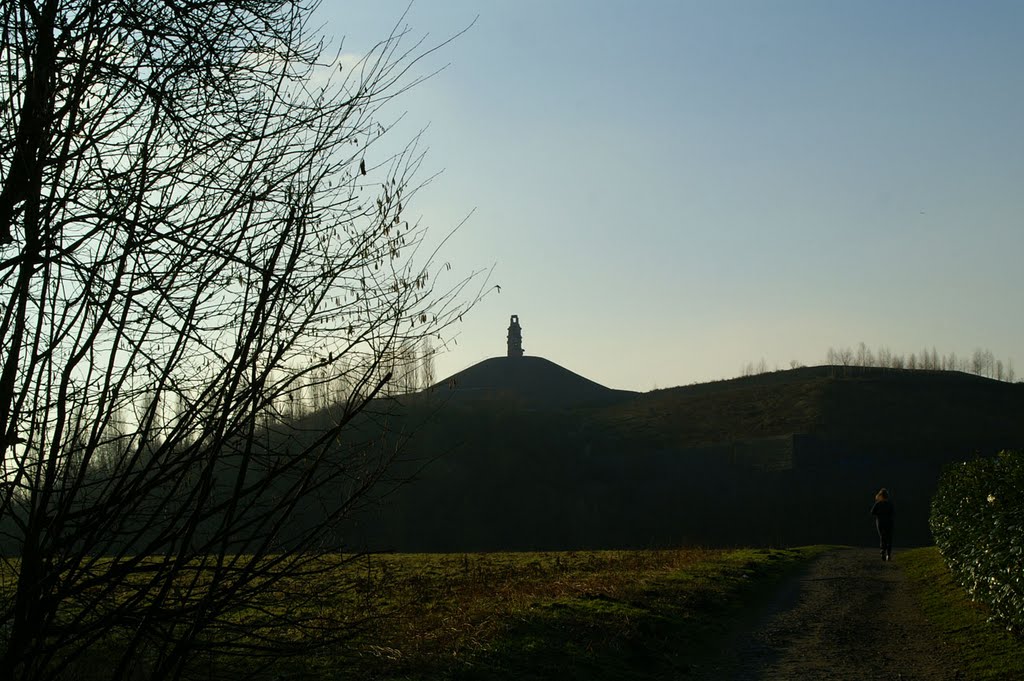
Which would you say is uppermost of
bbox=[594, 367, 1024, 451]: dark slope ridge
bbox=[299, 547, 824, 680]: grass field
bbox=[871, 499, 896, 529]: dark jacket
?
bbox=[594, 367, 1024, 451]: dark slope ridge

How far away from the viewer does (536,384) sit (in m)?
117

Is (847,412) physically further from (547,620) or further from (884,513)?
(547,620)

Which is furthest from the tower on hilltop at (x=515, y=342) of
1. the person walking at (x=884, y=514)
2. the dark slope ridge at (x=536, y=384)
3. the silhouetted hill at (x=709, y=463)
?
the person walking at (x=884, y=514)

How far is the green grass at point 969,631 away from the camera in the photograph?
10688 mm

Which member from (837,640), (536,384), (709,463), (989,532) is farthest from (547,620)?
(536,384)

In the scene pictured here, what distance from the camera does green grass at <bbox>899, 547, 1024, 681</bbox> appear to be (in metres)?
10.7

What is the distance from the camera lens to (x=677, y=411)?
96.2 meters

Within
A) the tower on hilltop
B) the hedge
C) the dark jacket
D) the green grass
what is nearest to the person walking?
the dark jacket

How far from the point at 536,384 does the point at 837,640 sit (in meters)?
104

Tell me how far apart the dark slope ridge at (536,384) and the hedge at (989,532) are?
81.3 meters

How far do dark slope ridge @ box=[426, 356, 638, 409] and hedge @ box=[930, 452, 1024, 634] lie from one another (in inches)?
3203

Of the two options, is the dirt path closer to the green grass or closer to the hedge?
the green grass

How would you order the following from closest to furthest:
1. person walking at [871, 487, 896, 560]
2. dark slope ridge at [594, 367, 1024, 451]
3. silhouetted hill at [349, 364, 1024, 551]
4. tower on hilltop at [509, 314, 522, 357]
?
1. person walking at [871, 487, 896, 560]
2. silhouetted hill at [349, 364, 1024, 551]
3. dark slope ridge at [594, 367, 1024, 451]
4. tower on hilltop at [509, 314, 522, 357]

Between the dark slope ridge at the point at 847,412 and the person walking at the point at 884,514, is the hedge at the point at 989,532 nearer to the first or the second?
the person walking at the point at 884,514
